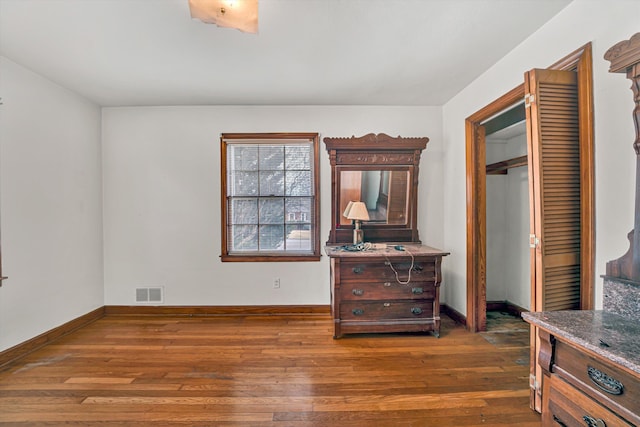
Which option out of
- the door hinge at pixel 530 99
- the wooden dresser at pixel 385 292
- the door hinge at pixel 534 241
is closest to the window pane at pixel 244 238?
the wooden dresser at pixel 385 292

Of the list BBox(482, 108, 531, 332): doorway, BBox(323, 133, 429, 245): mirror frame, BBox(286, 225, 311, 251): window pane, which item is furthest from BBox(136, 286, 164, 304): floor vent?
BBox(482, 108, 531, 332): doorway

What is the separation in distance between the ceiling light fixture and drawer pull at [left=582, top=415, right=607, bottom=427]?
98.0 inches

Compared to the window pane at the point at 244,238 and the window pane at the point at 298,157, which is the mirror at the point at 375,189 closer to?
the window pane at the point at 298,157

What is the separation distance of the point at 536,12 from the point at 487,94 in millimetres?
811

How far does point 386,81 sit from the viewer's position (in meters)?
2.68

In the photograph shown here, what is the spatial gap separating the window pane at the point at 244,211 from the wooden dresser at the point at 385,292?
1.21 m

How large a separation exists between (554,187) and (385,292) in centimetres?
160

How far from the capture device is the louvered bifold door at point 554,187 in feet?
5.07

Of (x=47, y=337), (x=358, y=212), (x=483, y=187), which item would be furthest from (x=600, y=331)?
(x=47, y=337)

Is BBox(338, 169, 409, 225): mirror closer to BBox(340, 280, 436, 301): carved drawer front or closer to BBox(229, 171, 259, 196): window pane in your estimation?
BBox(340, 280, 436, 301): carved drawer front

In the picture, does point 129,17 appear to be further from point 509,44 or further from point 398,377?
point 398,377

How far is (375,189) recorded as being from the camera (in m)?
3.17

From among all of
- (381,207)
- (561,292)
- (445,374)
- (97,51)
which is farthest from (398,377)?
(97,51)

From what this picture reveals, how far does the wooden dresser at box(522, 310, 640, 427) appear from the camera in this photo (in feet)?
3.04
